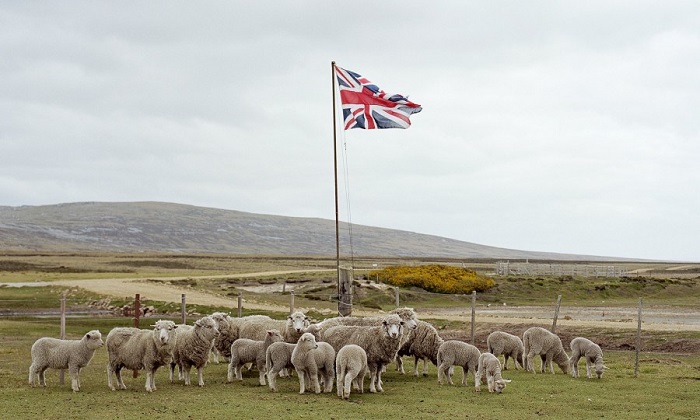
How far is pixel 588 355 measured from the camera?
66.8ft

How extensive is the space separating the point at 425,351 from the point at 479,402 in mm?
4614

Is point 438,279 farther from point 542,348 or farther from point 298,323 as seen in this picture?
point 298,323

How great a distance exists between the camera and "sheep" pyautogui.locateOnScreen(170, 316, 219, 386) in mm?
18797

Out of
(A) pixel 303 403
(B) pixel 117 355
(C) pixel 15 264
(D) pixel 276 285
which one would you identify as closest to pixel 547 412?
(A) pixel 303 403

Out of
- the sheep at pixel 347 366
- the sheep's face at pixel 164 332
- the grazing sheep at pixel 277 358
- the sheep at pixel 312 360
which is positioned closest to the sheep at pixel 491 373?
the sheep at pixel 347 366

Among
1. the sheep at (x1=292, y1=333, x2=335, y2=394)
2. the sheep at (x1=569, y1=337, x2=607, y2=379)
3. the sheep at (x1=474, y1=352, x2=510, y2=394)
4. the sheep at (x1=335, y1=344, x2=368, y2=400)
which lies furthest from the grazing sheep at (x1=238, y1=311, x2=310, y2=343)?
the sheep at (x1=569, y1=337, x2=607, y2=379)

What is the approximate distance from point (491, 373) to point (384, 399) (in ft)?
9.72

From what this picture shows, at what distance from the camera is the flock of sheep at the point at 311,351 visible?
17562 mm

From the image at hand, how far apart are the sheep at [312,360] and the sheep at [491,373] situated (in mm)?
3642

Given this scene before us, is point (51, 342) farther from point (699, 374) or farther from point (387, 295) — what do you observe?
point (387, 295)

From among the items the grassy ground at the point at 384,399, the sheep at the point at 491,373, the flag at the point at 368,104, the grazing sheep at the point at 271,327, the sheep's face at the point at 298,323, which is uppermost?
the flag at the point at 368,104

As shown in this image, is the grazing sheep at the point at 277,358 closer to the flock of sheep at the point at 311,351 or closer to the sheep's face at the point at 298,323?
the flock of sheep at the point at 311,351

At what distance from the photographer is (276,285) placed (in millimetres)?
62281

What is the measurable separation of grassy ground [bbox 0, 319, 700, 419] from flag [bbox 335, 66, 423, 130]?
9142mm
